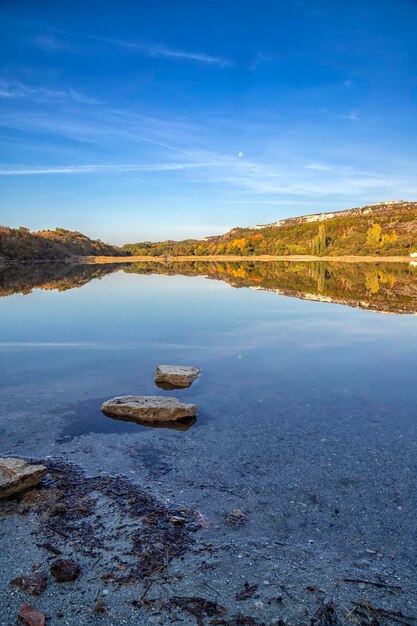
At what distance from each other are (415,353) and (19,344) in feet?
43.7

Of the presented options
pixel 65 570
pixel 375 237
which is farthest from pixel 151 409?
pixel 375 237

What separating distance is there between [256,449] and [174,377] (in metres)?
4.08

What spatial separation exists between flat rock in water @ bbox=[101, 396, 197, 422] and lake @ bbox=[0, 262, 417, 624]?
0.28m

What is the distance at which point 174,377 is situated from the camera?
1056 centimetres

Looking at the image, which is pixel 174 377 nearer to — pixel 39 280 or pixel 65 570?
pixel 65 570

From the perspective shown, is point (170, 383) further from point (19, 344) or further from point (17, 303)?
point (17, 303)

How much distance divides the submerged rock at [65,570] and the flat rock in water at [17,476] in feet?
4.82

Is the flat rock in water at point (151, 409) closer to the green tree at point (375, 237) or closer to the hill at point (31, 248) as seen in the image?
the hill at point (31, 248)

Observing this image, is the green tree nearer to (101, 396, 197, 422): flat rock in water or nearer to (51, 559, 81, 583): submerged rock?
(101, 396, 197, 422): flat rock in water

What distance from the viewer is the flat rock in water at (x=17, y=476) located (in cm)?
531

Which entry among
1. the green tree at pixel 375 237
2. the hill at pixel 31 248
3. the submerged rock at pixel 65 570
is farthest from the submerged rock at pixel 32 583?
the green tree at pixel 375 237

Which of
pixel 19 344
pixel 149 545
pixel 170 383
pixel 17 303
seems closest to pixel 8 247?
pixel 17 303

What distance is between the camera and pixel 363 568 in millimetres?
4176

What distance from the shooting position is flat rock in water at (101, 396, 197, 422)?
26.9ft
